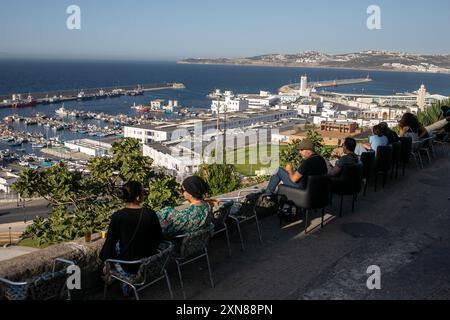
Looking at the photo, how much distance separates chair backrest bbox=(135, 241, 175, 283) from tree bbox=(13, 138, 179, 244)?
8.48 ft

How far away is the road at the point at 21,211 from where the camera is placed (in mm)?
20156

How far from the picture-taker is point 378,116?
6266 cm

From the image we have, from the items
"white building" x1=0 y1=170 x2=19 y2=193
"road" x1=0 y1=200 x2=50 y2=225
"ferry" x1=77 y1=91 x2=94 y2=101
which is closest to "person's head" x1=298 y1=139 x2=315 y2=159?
"road" x1=0 y1=200 x2=50 y2=225

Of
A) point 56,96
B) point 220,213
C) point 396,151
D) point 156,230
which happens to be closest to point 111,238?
point 156,230

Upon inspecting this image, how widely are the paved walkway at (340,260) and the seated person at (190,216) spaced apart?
1.20ft

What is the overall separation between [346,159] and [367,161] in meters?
0.65

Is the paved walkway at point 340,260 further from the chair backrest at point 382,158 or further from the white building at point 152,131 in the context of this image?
the white building at point 152,131

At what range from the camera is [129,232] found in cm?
287

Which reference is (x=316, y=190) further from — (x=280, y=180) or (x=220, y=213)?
(x=220, y=213)

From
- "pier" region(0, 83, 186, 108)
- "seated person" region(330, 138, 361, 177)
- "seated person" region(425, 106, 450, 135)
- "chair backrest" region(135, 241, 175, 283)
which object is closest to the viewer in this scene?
"chair backrest" region(135, 241, 175, 283)

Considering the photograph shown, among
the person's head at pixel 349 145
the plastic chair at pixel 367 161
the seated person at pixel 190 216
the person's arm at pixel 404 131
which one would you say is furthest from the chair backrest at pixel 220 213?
the person's arm at pixel 404 131

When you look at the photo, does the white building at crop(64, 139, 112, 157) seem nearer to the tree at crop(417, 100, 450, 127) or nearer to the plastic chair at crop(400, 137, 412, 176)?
the tree at crop(417, 100, 450, 127)

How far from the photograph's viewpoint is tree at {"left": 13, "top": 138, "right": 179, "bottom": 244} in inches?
218
